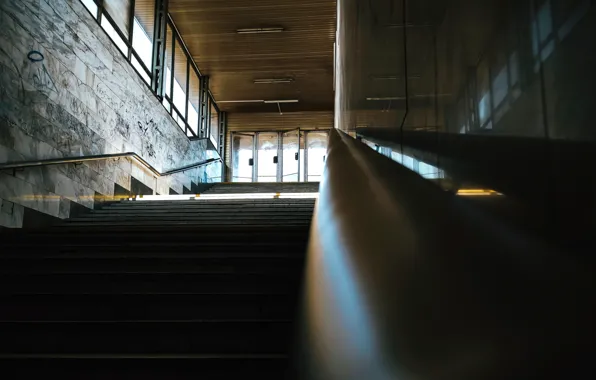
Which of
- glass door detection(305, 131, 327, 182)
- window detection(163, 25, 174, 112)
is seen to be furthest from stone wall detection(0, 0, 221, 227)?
glass door detection(305, 131, 327, 182)

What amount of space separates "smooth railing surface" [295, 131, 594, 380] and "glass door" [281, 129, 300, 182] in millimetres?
17184

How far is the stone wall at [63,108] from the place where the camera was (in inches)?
190

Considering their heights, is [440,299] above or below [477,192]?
below

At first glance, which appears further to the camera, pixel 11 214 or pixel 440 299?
pixel 11 214

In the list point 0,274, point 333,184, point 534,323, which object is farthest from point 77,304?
point 534,323

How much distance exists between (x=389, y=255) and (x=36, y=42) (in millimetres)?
5436

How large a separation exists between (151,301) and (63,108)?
3902mm

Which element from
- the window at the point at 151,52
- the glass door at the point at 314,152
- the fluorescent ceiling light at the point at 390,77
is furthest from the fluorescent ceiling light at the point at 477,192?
the glass door at the point at 314,152

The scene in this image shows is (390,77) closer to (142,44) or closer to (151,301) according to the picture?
(151,301)

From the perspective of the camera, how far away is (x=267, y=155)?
736 inches

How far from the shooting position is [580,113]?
0.56 metres

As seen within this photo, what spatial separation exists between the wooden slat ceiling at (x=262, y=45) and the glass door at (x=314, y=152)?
155cm

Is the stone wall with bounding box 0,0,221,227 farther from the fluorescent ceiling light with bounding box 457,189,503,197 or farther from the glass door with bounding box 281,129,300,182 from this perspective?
the glass door with bounding box 281,129,300,182

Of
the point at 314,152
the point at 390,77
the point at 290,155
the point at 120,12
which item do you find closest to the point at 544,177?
the point at 390,77
